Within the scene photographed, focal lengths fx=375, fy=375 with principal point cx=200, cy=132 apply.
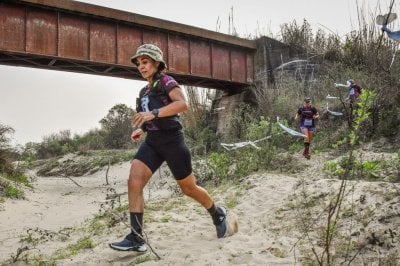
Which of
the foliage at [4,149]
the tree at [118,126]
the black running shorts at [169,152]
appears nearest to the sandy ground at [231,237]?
the black running shorts at [169,152]

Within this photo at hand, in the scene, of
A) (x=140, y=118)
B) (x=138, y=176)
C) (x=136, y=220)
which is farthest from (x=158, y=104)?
(x=136, y=220)

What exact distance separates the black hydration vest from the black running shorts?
0.06 m

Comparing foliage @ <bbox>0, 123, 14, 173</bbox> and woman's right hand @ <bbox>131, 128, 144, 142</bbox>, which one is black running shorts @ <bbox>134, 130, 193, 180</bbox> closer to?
woman's right hand @ <bbox>131, 128, 144, 142</bbox>

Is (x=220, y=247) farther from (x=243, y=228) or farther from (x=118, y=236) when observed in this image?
(x=118, y=236)

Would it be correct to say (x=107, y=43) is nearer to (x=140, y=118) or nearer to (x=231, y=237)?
(x=231, y=237)

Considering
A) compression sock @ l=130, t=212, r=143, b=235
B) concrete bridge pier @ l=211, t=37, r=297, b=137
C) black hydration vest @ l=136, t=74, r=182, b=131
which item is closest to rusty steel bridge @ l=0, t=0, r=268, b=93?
concrete bridge pier @ l=211, t=37, r=297, b=137

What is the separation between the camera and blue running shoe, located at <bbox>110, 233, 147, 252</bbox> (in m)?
3.51

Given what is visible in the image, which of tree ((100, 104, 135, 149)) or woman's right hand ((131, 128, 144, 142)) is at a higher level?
tree ((100, 104, 135, 149))

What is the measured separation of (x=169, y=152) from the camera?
11.9 feet

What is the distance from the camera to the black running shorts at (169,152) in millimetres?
3617

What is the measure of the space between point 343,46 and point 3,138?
1460 cm

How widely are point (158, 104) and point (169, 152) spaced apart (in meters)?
0.48

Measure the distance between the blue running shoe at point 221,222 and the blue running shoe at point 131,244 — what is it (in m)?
0.84

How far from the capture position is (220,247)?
3.74 meters
